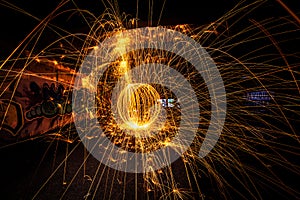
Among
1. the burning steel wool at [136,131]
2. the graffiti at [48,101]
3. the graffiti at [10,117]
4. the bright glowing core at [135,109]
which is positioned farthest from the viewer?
the graffiti at [48,101]

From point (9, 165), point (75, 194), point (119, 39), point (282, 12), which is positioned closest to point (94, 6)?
point (119, 39)

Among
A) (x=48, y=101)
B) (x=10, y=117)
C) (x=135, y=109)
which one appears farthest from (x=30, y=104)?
(x=135, y=109)

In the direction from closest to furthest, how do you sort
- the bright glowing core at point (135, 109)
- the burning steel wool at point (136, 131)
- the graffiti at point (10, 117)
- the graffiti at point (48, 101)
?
the burning steel wool at point (136, 131) → the graffiti at point (10, 117) → the bright glowing core at point (135, 109) → the graffiti at point (48, 101)

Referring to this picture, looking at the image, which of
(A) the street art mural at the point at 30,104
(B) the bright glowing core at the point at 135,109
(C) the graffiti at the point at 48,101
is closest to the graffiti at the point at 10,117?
(A) the street art mural at the point at 30,104

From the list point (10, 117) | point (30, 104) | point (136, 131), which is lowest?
point (136, 131)

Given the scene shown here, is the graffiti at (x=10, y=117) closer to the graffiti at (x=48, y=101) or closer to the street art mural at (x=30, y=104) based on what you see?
the street art mural at (x=30, y=104)

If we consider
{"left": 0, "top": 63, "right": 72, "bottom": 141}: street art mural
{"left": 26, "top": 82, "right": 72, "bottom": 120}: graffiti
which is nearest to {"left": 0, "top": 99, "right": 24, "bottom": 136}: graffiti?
{"left": 0, "top": 63, "right": 72, "bottom": 141}: street art mural

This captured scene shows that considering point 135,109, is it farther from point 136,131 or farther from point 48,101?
point 48,101

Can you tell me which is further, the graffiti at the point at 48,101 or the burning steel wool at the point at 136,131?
the graffiti at the point at 48,101

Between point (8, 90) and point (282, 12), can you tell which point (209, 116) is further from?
point (8, 90)
